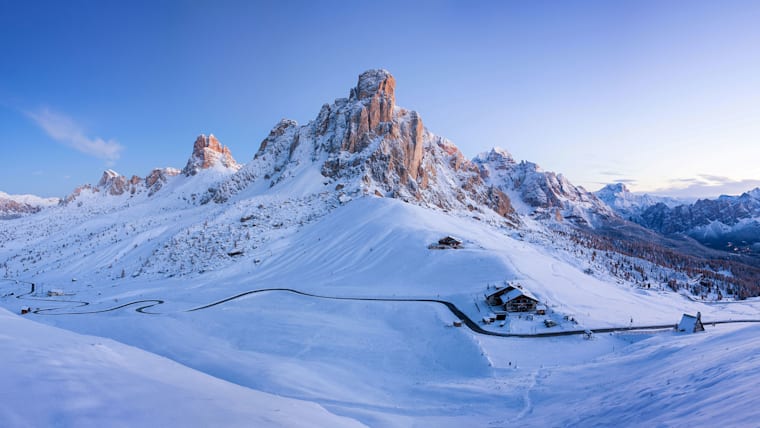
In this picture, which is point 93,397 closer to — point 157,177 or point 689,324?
point 689,324

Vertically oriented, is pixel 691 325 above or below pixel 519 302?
below

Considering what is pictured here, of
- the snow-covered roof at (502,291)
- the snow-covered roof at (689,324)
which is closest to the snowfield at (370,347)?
the snow-covered roof at (689,324)

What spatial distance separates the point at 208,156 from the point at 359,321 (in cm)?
16430

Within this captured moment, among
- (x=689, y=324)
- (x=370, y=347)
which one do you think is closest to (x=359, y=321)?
(x=370, y=347)

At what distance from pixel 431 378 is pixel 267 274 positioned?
37142mm

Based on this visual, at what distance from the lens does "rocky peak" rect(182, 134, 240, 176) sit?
165 metres

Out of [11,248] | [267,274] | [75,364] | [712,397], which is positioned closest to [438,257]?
[267,274]

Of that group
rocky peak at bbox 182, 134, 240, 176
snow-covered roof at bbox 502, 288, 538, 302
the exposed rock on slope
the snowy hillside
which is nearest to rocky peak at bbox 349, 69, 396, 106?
the exposed rock on slope

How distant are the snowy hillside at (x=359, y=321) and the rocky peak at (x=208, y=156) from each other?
70.6 metres

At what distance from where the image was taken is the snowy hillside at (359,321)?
9875mm

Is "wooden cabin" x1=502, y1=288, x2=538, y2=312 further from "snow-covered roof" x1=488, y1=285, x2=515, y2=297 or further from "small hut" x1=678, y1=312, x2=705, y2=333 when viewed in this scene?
"small hut" x1=678, y1=312, x2=705, y2=333

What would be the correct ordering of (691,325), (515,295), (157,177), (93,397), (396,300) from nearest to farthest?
1. (93,397)
2. (691,325)
3. (515,295)
4. (396,300)
5. (157,177)

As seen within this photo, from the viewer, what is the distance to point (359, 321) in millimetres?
32188

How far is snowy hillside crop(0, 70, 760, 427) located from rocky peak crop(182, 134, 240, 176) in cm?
7060
